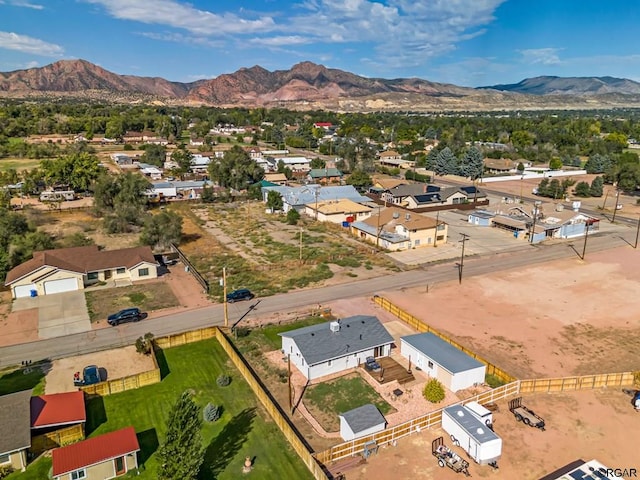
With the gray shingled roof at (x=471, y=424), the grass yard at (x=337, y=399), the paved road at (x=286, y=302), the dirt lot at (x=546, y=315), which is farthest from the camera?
the paved road at (x=286, y=302)

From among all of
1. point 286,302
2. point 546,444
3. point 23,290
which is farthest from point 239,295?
point 546,444

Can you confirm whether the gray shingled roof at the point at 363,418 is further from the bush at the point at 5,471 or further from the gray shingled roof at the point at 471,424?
the bush at the point at 5,471

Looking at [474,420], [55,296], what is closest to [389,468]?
[474,420]

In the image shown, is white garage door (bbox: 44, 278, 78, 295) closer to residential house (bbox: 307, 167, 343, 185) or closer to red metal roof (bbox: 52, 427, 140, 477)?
red metal roof (bbox: 52, 427, 140, 477)

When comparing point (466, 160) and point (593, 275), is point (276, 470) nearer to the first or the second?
point (593, 275)

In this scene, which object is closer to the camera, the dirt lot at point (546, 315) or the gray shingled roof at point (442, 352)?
the gray shingled roof at point (442, 352)

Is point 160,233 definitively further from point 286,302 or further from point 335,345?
point 335,345

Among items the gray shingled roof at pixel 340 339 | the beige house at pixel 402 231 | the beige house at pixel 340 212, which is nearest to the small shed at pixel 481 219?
the beige house at pixel 402 231
